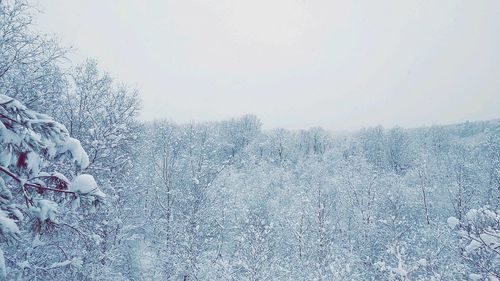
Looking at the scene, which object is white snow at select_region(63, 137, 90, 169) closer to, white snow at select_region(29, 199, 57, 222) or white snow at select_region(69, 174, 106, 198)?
white snow at select_region(69, 174, 106, 198)

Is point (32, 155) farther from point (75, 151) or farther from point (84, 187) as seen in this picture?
point (84, 187)

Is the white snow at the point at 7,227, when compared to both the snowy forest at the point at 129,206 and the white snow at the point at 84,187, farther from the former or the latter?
the white snow at the point at 84,187

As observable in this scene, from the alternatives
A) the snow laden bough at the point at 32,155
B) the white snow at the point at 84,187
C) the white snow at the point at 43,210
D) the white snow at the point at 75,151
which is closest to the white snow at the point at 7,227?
the snow laden bough at the point at 32,155

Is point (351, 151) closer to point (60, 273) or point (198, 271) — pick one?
point (198, 271)

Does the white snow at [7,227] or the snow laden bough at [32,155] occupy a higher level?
the snow laden bough at [32,155]

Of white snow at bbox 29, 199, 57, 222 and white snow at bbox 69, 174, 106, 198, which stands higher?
white snow at bbox 69, 174, 106, 198

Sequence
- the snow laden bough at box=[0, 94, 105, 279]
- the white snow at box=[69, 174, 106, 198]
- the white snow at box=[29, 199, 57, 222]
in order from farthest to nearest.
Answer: the white snow at box=[69, 174, 106, 198] → the white snow at box=[29, 199, 57, 222] → the snow laden bough at box=[0, 94, 105, 279]

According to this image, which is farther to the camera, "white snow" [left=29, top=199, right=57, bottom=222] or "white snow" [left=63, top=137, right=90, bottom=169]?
"white snow" [left=63, top=137, right=90, bottom=169]

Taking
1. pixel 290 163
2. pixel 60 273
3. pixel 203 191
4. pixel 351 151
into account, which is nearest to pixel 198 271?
pixel 203 191

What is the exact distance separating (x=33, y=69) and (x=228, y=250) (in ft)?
96.2

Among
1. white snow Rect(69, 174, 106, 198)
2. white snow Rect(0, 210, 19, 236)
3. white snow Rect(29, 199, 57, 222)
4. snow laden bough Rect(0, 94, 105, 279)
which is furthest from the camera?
white snow Rect(69, 174, 106, 198)

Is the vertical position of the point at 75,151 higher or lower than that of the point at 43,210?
higher

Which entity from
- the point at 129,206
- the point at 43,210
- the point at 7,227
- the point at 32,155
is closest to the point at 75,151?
the point at 32,155

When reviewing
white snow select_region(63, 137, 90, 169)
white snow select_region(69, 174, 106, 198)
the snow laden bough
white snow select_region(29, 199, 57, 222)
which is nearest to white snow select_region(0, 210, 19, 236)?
the snow laden bough
